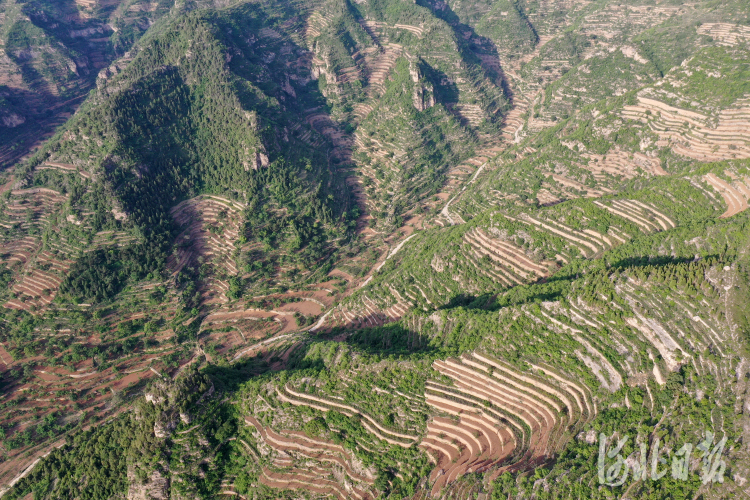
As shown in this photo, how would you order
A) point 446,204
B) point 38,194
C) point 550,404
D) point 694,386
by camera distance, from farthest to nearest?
point 446,204 → point 38,194 → point 550,404 → point 694,386

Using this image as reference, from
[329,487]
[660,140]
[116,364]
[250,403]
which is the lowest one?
[116,364]

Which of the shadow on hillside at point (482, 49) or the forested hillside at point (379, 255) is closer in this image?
the forested hillside at point (379, 255)

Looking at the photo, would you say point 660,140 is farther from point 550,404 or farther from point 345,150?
point 345,150

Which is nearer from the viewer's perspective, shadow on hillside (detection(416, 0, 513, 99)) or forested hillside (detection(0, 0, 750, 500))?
forested hillside (detection(0, 0, 750, 500))

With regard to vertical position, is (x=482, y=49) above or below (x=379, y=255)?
above

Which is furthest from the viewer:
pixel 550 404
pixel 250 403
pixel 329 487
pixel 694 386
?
pixel 250 403

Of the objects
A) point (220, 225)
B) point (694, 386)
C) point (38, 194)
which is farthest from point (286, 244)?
point (694, 386)

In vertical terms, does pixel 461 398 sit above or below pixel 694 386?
below

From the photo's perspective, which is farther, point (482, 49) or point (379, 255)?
point (482, 49)
